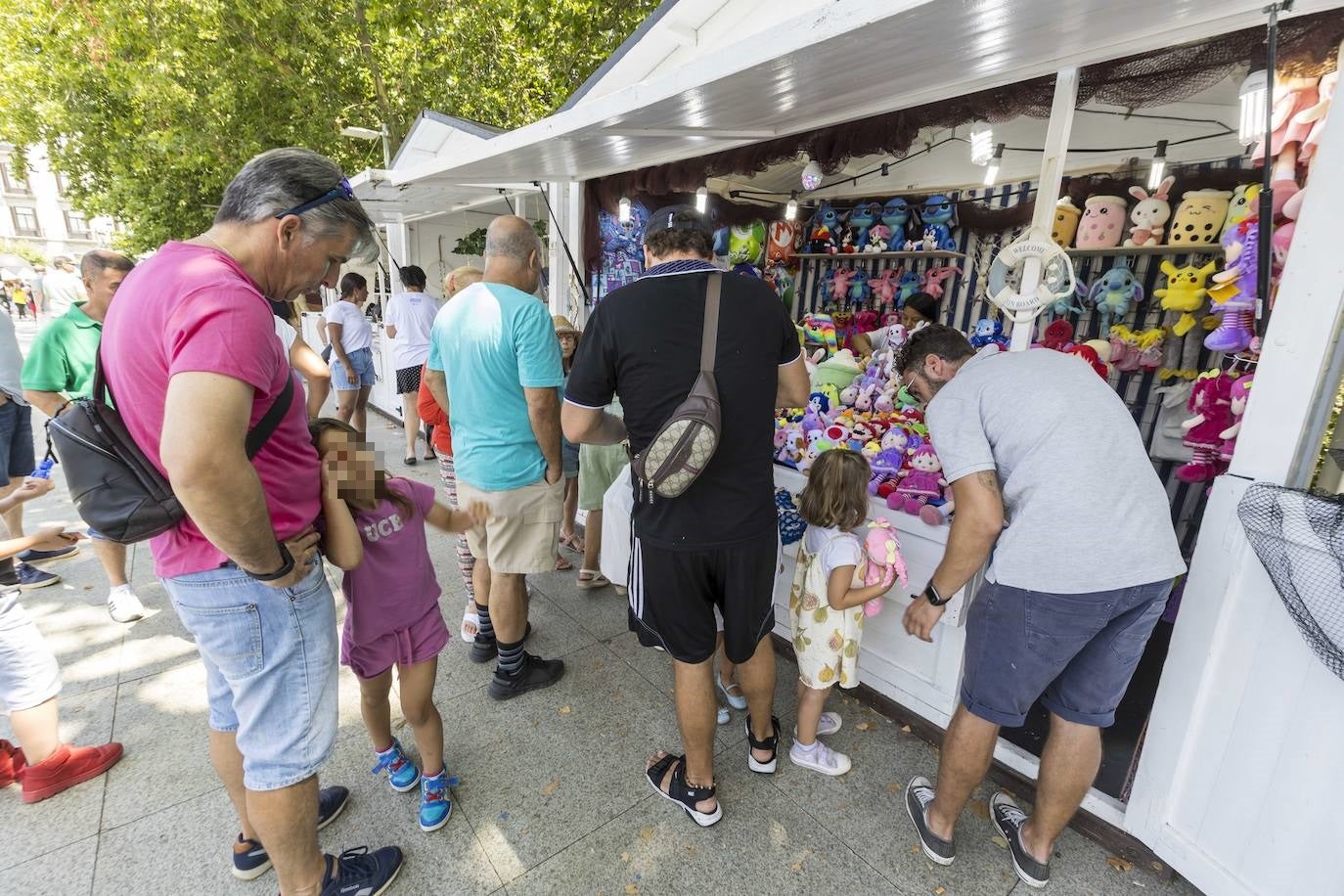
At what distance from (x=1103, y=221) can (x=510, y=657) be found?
179 inches

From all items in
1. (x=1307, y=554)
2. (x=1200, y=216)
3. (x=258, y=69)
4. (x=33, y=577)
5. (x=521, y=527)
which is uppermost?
(x=258, y=69)

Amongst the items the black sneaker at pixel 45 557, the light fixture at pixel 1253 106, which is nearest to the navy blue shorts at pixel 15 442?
the black sneaker at pixel 45 557

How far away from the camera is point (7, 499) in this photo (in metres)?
1.74

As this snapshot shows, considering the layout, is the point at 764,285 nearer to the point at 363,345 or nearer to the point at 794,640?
the point at 794,640

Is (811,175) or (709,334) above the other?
(811,175)

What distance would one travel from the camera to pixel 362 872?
1.78 metres

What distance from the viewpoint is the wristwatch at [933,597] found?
1819 mm

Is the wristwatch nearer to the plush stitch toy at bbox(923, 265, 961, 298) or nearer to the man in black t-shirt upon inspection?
the man in black t-shirt

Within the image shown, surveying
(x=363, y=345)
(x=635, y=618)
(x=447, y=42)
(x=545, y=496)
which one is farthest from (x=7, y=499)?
(x=447, y=42)

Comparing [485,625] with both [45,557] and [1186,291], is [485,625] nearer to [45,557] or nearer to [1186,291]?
[45,557]

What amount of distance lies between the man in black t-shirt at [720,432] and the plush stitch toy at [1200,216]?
131 inches

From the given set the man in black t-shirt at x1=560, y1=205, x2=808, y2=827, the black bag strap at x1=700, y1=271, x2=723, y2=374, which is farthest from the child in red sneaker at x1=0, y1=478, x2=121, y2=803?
the black bag strap at x1=700, y1=271, x2=723, y2=374

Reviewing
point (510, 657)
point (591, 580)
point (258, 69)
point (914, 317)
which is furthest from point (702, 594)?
point (258, 69)

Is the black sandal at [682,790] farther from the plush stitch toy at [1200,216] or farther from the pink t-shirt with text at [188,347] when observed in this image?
the plush stitch toy at [1200,216]
